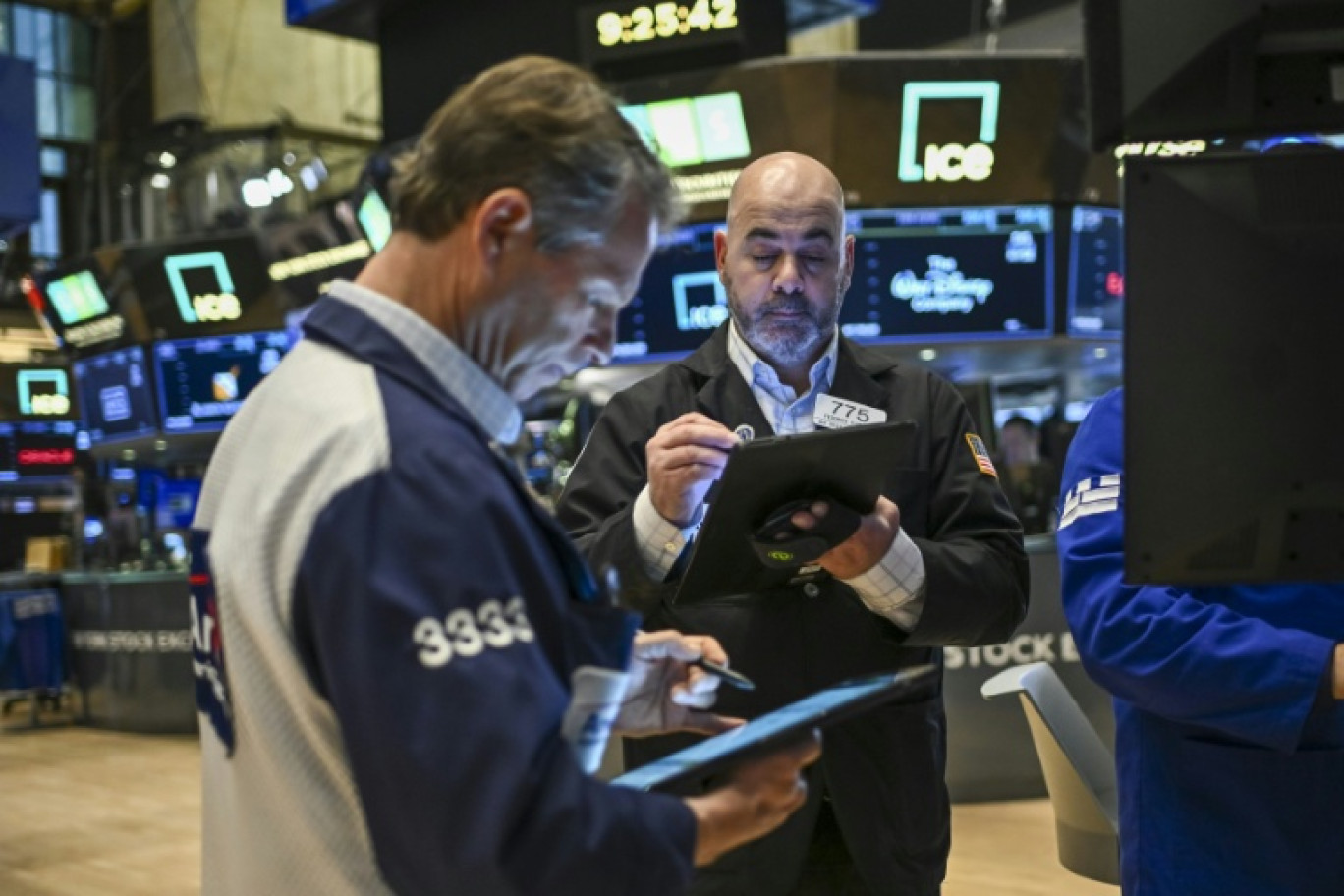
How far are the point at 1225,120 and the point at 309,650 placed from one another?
93 centimetres

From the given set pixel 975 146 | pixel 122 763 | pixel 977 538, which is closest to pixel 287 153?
pixel 122 763

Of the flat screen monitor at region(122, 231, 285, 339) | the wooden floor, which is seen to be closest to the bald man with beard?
the wooden floor

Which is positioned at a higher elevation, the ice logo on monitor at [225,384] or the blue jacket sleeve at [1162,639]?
the ice logo on monitor at [225,384]

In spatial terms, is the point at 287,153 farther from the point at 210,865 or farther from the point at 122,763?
the point at 210,865

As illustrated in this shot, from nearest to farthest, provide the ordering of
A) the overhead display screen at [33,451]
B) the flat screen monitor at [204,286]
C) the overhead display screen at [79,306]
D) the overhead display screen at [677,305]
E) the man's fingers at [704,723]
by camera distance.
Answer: the man's fingers at [704,723], the overhead display screen at [677,305], the flat screen monitor at [204,286], the overhead display screen at [79,306], the overhead display screen at [33,451]

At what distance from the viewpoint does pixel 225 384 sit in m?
11.8

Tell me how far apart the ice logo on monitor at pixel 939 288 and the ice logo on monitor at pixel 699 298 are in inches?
36.6

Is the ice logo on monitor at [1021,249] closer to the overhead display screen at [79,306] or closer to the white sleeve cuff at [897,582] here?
the white sleeve cuff at [897,582]

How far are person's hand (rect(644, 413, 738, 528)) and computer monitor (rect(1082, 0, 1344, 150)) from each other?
0.66 metres

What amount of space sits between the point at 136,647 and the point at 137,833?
3.51m

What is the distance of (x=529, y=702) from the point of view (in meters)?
1.02

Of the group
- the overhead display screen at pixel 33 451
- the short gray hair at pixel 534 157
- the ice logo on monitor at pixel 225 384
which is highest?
the short gray hair at pixel 534 157

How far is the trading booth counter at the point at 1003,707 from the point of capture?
248 inches

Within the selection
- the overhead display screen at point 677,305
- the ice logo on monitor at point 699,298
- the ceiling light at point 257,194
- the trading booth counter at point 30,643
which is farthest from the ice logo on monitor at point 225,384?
the ice logo on monitor at point 699,298
